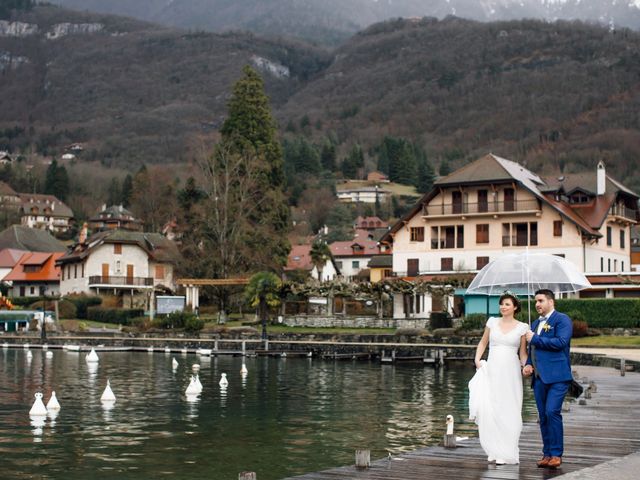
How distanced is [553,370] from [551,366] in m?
0.07

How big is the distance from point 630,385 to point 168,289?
234ft

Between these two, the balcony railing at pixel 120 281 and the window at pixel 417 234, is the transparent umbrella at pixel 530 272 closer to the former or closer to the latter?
the window at pixel 417 234

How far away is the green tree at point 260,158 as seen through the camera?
91938mm

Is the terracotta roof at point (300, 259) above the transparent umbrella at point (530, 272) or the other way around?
above

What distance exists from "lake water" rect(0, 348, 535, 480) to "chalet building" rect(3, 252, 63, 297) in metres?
61.3

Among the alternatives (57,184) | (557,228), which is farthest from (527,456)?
(57,184)

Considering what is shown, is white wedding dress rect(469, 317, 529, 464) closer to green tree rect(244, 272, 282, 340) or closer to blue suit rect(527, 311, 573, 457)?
blue suit rect(527, 311, 573, 457)

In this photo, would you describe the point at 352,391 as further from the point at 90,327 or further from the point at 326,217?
the point at 326,217

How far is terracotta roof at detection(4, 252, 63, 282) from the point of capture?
11196 cm

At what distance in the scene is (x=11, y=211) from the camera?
560ft

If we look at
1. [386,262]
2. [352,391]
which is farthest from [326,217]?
[352,391]

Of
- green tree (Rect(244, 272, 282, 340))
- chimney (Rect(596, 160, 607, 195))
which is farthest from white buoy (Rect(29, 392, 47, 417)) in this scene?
chimney (Rect(596, 160, 607, 195))

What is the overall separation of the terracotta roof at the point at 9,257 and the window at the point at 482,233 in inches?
2508

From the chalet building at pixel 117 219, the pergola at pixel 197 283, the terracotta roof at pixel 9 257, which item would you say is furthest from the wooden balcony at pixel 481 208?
the chalet building at pixel 117 219
